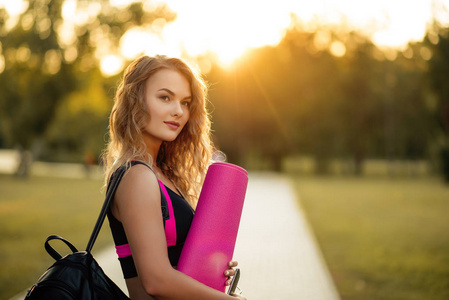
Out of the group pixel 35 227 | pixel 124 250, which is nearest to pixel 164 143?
pixel 124 250

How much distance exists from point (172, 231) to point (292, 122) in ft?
142

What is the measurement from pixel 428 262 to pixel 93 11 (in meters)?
20.6

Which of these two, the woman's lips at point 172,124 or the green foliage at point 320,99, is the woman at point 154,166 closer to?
the woman's lips at point 172,124

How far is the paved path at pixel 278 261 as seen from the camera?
6.87 metres

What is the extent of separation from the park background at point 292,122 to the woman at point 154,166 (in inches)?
8.9

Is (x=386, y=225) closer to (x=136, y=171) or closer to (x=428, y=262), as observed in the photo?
(x=428, y=262)

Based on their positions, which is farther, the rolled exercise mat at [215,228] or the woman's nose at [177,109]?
the woman's nose at [177,109]

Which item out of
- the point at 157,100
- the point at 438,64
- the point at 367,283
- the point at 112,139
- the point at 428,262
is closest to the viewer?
the point at 157,100

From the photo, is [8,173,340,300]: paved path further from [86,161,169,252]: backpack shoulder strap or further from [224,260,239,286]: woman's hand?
[86,161,169,252]: backpack shoulder strap

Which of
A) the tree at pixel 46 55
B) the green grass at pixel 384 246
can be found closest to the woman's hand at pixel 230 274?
the green grass at pixel 384 246

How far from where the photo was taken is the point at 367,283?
7574 mm

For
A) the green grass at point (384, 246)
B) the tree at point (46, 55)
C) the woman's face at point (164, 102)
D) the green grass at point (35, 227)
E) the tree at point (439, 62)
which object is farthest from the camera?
the tree at point (46, 55)

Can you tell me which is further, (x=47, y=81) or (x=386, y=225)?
(x=47, y=81)

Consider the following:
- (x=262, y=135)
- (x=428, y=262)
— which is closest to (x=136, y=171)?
(x=428, y=262)
